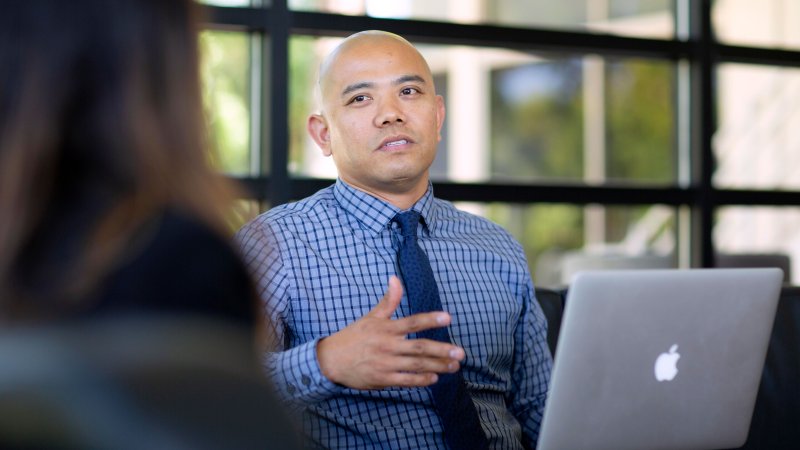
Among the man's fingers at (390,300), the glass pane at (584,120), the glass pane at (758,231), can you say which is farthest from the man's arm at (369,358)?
the glass pane at (758,231)

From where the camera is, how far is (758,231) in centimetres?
466

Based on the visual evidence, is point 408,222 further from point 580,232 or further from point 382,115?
point 580,232

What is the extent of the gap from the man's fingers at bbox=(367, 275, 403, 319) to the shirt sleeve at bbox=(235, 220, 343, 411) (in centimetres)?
18

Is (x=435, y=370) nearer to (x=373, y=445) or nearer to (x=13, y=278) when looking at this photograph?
(x=373, y=445)

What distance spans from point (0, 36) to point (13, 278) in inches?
6.3

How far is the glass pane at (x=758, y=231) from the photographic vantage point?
4.58 metres

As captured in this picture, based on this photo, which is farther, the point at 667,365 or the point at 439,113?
the point at 439,113

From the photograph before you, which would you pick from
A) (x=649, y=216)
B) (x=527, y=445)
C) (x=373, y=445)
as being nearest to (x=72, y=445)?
(x=373, y=445)

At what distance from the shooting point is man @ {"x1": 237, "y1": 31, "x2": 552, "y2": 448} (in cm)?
194

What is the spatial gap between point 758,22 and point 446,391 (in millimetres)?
3354

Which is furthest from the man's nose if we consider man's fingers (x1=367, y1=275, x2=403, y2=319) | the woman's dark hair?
the woman's dark hair

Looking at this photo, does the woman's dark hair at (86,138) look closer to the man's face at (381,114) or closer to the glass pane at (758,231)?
the man's face at (381,114)

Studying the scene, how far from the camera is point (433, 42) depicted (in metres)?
4.03

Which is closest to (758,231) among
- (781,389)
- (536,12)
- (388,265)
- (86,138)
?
A: (536,12)
